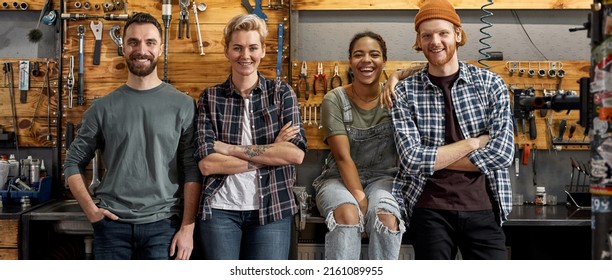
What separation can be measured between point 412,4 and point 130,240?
7.11 feet

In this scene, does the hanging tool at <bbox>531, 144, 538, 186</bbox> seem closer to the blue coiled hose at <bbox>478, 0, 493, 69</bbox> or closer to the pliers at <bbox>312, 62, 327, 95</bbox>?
the blue coiled hose at <bbox>478, 0, 493, 69</bbox>

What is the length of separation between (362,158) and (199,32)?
1394 mm

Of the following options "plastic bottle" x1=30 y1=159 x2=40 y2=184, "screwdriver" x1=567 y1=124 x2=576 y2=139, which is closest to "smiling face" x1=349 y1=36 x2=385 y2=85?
"screwdriver" x1=567 y1=124 x2=576 y2=139

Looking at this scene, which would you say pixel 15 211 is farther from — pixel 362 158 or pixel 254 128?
pixel 362 158

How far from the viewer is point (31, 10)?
3.84 metres

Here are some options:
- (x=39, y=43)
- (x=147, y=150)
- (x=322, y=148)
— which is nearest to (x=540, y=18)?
(x=322, y=148)

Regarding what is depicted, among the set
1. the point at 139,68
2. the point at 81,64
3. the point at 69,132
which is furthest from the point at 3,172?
the point at 139,68

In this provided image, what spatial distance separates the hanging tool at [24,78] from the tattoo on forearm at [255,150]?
190 centimetres

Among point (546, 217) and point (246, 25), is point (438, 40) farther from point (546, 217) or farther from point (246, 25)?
point (546, 217)

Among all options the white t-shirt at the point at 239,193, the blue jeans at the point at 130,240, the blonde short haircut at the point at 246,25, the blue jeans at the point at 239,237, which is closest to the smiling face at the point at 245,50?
the blonde short haircut at the point at 246,25

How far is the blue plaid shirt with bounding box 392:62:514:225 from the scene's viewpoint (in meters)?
2.49

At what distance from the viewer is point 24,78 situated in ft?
12.4

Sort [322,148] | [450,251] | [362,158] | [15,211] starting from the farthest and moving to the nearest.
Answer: [322,148] < [15,211] < [362,158] < [450,251]

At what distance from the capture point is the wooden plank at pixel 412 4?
369cm
